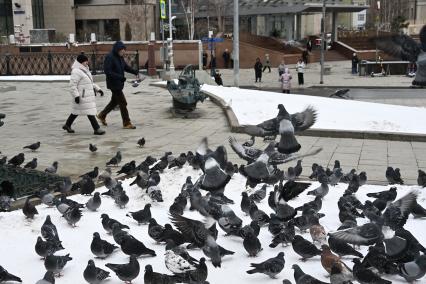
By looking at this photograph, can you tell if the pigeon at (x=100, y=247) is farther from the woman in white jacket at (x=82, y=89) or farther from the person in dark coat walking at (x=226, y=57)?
the person in dark coat walking at (x=226, y=57)

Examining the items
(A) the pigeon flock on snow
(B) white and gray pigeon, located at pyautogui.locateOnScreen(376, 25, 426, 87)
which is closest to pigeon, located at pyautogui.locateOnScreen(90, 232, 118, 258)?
(A) the pigeon flock on snow

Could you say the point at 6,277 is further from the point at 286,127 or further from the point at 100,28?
the point at 100,28

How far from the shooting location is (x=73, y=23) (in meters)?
59.2

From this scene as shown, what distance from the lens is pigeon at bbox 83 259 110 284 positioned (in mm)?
4262

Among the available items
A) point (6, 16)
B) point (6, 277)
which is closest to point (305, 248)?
point (6, 277)

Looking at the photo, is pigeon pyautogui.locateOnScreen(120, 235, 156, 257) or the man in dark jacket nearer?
pigeon pyautogui.locateOnScreen(120, 235, 156, 257)

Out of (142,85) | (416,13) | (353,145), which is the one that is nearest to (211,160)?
(353,145)

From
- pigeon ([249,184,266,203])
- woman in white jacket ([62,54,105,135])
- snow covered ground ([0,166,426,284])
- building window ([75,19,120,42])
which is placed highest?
building window ([75,19,120,42])

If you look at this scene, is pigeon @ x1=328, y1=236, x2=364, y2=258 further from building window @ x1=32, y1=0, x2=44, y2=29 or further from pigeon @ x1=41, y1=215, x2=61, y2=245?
building window @ x1=32, y1=0, x2=44, y2=29

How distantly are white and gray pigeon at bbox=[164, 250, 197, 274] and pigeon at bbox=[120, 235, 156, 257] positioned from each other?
505 mm

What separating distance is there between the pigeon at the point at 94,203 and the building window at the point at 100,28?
53.5 m

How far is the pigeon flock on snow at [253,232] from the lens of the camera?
427cm

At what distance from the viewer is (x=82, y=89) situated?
11102 mm

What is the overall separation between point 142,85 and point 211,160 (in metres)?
18.8
